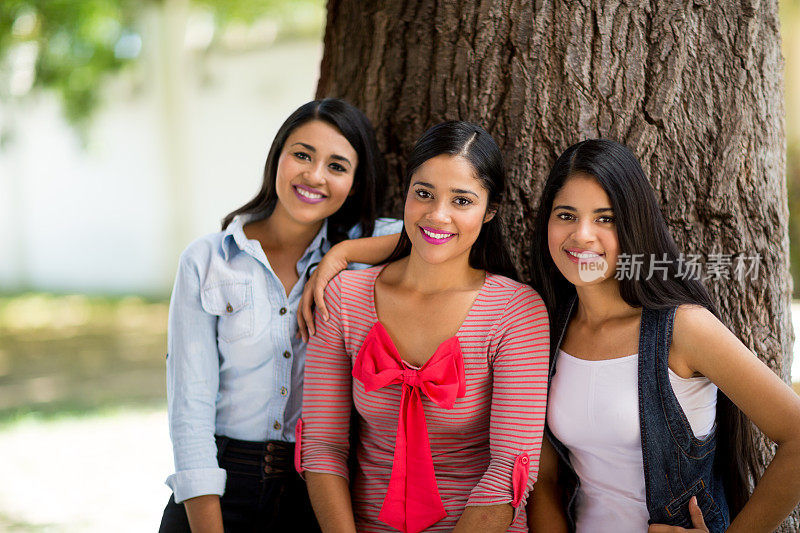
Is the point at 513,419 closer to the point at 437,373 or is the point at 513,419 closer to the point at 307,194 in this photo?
the point at 437,373

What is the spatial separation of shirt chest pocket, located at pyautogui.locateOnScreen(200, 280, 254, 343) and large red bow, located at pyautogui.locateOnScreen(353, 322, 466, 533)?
511mm

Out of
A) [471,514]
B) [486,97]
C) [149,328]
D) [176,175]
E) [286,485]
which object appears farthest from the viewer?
[176,175]

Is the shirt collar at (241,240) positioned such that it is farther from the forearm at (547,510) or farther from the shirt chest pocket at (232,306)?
the forearm at (547,510)

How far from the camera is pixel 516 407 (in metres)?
2.25

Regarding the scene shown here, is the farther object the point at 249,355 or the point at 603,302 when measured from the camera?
the point at 249,355

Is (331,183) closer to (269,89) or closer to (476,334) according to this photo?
(476,334)

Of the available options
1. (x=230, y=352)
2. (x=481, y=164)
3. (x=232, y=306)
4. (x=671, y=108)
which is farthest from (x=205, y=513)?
(x=671, y=108)

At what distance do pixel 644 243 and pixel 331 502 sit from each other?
125 cm

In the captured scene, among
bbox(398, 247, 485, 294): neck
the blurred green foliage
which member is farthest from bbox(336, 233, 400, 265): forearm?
the blurred green foliage

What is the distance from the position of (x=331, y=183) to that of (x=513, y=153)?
67 centimetres

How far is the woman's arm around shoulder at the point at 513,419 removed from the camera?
7.30 ft

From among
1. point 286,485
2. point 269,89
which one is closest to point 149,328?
point 269,89

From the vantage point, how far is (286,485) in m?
2.68

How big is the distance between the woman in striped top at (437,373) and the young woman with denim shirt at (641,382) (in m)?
0.16
